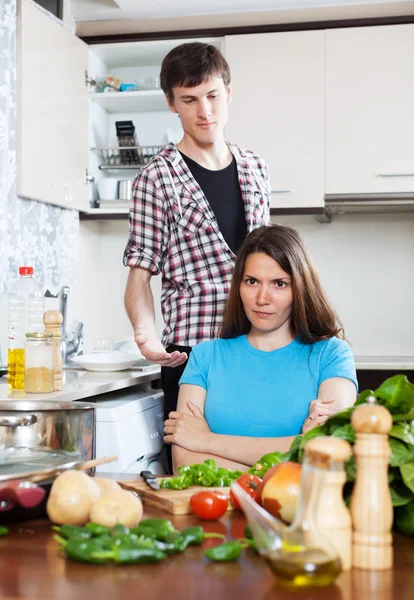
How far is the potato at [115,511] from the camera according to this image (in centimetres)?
86

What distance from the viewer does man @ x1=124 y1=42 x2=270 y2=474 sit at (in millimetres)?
2045

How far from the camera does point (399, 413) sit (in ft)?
2.93

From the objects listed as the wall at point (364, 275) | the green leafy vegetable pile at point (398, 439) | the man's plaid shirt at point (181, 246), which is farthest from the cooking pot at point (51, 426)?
the wall at point (364, 275)

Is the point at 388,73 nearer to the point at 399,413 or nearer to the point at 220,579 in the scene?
the point at 399,413

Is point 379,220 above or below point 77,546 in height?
above

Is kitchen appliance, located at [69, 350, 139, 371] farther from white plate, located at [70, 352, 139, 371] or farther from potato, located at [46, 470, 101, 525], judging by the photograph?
potato, located at [46, 470, 101, 525]

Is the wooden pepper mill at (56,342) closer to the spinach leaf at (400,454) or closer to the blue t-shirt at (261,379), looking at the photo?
the blue t-shirt at (261,379)

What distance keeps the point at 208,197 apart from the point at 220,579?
1.53 metres

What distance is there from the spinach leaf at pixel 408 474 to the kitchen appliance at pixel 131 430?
44.1 inches

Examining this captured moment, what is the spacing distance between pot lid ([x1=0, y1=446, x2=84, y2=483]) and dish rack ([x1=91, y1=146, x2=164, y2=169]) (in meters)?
2.48

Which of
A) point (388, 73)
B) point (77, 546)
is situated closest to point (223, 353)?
point (77, 546)

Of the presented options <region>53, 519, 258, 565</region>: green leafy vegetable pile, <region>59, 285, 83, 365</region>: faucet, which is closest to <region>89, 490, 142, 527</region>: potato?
<region>53, 519, 258, 565</region>: green leafy vegetable pile

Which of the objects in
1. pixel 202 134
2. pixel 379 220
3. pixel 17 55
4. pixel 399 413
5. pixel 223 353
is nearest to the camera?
pixel 399 413

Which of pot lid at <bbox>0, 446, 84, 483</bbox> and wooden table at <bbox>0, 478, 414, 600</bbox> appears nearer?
wooden table at <bbox>0, 478, 414, 600</bbox>
